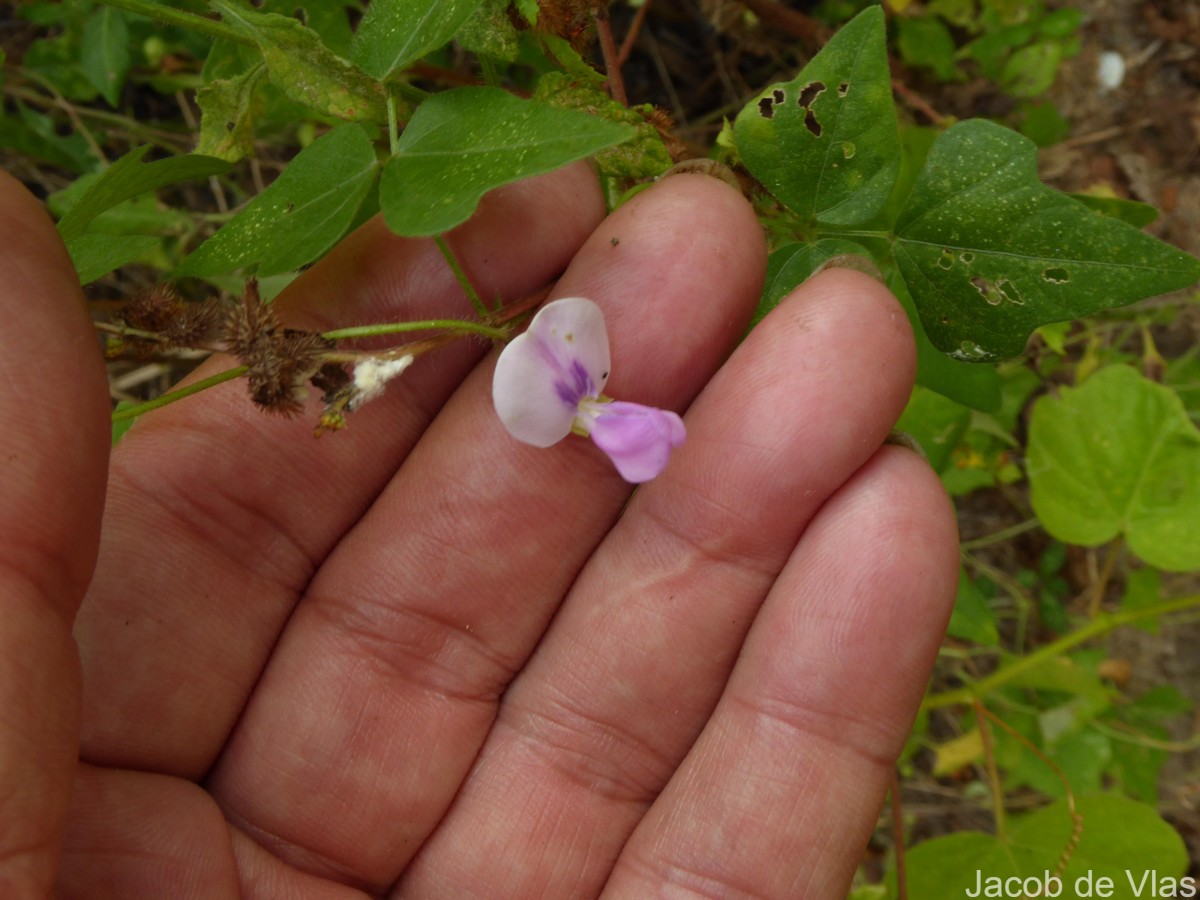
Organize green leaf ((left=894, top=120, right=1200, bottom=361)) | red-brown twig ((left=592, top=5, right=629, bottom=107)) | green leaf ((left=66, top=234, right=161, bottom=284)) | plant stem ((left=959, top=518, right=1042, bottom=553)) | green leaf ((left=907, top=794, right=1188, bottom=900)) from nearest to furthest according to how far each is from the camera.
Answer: green leaf ((left=894, top=120, right=1200, bottom=361))
green leaf ((left=66, top=234, right=161, bottom=284))
red-brown twig ((left=592, top=5, right=629, bottom=107))
green leaf ((left=907, top=794, right=1188, bottom=900))
plant stem ((left=959, top=518, right=1042, bottom=553))

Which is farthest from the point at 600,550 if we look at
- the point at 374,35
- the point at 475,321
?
the point at 374,35

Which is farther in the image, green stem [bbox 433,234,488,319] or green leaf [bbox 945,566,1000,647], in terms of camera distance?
green leaf [bbox 945,566,1000,647]

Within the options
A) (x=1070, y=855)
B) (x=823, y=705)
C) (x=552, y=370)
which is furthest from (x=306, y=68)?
(x=1070, y=855)

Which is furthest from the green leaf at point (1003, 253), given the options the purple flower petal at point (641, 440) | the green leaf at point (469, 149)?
the green leaf at point (469, 149)

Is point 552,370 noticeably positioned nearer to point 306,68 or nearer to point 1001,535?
point 306,68

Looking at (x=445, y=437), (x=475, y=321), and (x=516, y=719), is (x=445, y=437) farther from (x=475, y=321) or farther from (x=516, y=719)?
(x=516, y=719)

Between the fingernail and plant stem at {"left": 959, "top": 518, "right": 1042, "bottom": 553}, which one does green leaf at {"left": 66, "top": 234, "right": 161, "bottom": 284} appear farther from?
plant stem at {"left": 959, "top": 518, "right": 1042, "bottom": 553}

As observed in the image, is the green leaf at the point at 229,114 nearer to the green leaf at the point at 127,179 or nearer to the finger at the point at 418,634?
the green leaf at the point at 127,179

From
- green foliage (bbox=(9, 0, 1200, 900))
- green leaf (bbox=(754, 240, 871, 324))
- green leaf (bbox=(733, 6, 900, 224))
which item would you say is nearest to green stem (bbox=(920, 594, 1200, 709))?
green foliage (bbox=(9, 0, 1200, 900))
